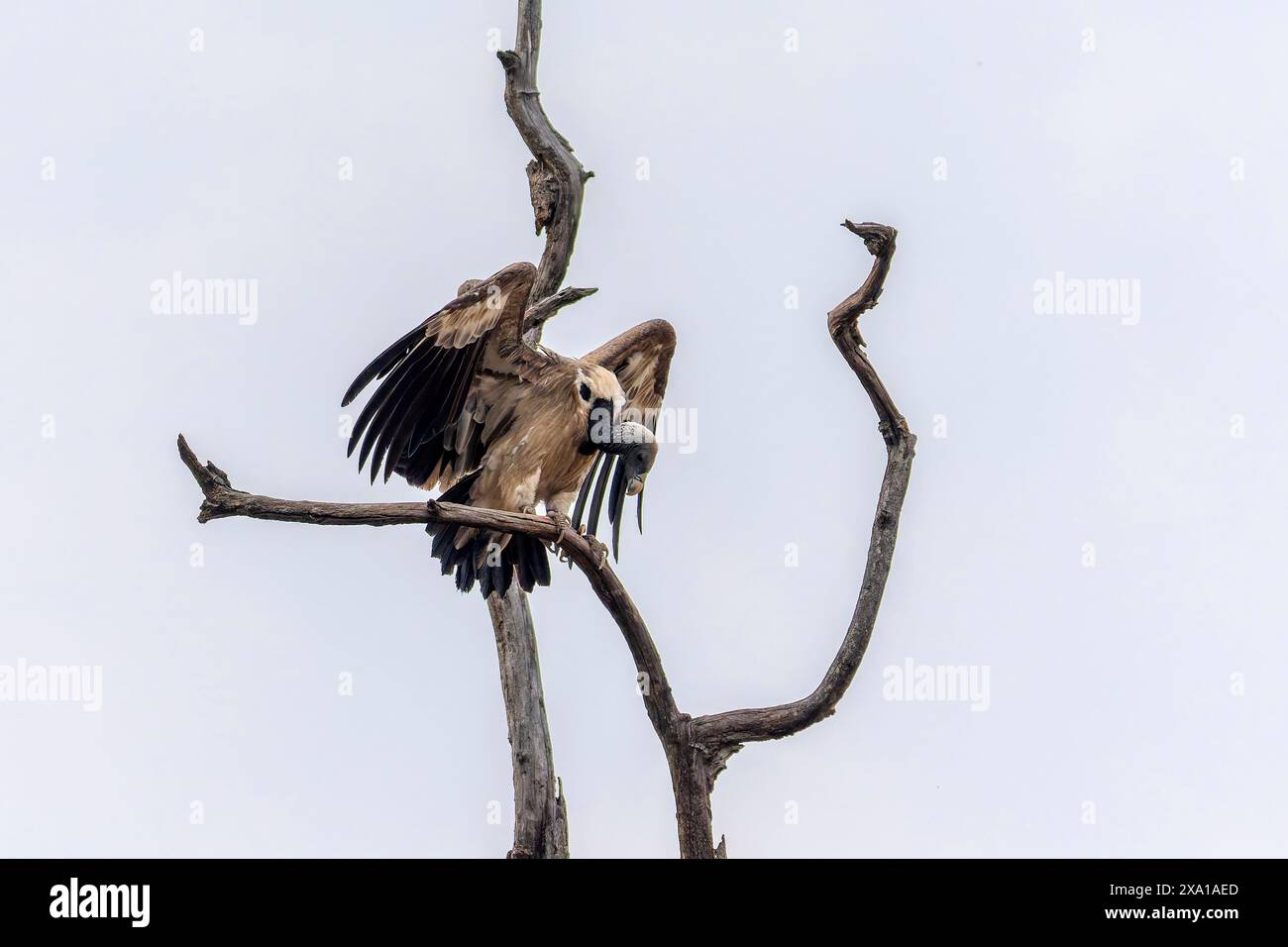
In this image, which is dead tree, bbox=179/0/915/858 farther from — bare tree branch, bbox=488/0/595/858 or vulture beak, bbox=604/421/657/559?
vulture beak, bbox=604/421/657/559

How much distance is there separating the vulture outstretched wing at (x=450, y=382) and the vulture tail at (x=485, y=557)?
212 mm

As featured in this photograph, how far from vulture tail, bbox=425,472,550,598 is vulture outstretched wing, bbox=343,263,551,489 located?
212 mm

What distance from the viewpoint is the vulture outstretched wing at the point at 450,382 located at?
6957mm

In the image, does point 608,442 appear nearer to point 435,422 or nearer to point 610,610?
point 435,422

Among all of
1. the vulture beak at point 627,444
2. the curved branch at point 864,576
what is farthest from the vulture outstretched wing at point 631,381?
the curved branch at point 864,576

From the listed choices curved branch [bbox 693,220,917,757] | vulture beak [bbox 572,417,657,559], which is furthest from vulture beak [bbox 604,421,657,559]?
curved branch [bbox 693,220,917,757]

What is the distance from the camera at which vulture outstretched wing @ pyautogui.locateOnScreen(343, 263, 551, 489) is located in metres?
6.96

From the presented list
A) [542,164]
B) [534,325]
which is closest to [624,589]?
[534,325]

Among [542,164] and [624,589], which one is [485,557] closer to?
[624,589]

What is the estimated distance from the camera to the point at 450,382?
7.18 m
